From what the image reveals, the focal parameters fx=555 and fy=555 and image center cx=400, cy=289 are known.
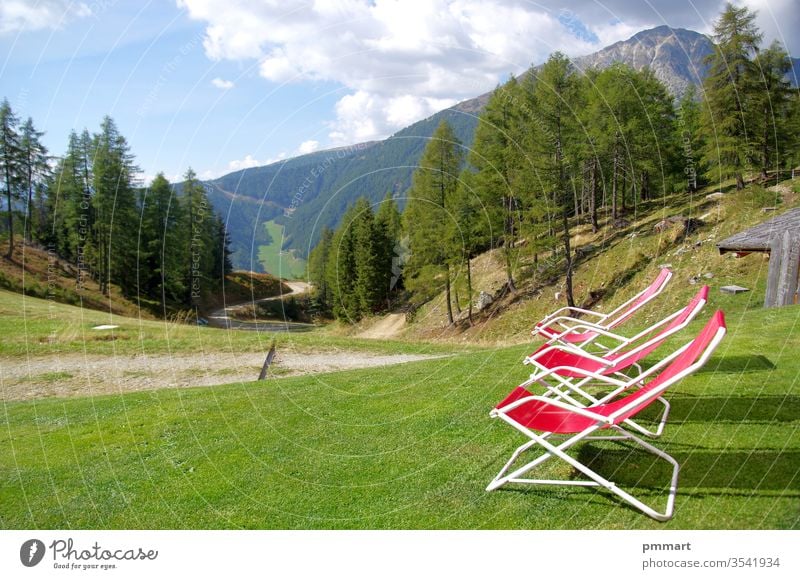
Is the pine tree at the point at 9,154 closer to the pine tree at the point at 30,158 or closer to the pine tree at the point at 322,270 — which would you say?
the pine tree at the point at 30,158

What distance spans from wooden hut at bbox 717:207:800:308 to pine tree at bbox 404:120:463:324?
16897 millimetres

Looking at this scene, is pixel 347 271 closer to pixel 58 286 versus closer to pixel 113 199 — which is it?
pixel 113 199

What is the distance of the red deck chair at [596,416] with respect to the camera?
4.20 metres

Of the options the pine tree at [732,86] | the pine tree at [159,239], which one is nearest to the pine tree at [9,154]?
the pine tree at [159,239]

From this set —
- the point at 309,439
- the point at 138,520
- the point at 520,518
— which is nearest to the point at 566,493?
the point at 520,518

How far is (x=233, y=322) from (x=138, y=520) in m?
41.2

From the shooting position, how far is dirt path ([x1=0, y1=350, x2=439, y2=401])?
543 inches

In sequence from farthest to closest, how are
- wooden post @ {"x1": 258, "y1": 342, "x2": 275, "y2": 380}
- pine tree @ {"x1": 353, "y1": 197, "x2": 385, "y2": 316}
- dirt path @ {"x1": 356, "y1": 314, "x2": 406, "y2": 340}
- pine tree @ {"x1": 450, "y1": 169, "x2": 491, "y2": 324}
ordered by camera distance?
pine tree @ {"x1": 353, "y1": 197, "x2": 385, "y2": 316}
dirt path @ {"x1": 356, "y1": 314, "x2": 406, "y2": 340}
pine tree @ {"x1": 450, "y1": 169, "x2": 491, "y2": 324}
wooden post @ {"x1": 258, "y1": 342, "x2": 275, "y2": 380}

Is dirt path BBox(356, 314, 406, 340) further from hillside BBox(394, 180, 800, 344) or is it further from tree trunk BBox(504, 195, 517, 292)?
tree trunk BBox(504, 195, 517, 292)

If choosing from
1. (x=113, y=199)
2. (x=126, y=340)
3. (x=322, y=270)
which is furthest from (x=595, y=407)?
(x=322, y=270)

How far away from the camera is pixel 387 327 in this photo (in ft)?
127

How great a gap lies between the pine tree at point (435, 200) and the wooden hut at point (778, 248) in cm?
1690

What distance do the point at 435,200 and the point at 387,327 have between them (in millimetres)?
12465

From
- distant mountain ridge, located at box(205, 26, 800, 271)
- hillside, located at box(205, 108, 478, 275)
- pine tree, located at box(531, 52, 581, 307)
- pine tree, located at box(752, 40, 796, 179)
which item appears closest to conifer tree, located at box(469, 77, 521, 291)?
hillside, located at box(205, 108, 478, 275)
